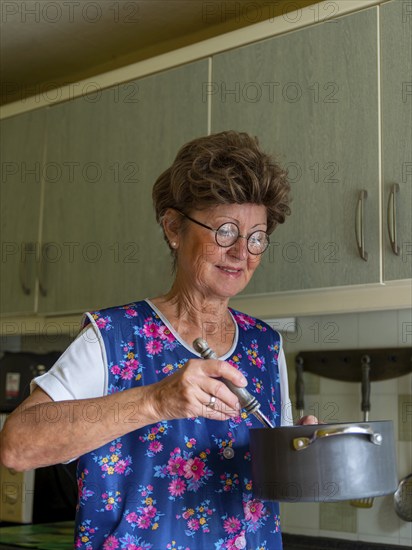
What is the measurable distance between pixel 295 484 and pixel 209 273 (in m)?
0.41

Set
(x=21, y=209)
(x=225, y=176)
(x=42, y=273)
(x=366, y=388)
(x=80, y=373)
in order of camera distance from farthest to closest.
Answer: (x=21, y=209) < (x=42, y=273) < (x=366, y=388) < (x=225, y=176) < (x=80, y=373)

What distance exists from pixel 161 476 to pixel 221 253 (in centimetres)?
41

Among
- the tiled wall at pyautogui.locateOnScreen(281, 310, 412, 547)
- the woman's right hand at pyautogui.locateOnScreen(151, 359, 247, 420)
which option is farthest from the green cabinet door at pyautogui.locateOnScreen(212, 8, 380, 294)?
the woman's right hand at pyautogui.locateOnScreen(151, 359, 247, 420)

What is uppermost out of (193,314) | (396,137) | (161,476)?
(396,137)

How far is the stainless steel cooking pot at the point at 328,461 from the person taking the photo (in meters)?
1.26

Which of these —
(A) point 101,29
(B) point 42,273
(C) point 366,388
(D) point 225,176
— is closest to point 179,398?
(D) point 225,176

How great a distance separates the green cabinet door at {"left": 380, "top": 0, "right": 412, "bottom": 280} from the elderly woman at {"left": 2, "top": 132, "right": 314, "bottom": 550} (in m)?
0.34

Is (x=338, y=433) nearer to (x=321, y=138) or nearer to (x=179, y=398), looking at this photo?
(x=179, y=398)

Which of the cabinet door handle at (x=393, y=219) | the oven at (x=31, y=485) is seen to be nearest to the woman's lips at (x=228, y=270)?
the cabinet door handle at (x=393, y=219)

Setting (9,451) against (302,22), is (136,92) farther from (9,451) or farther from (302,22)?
(9,451)

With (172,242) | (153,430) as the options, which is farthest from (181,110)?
(153,430)

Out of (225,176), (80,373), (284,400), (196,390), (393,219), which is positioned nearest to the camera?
(196,390)

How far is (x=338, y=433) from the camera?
124cm

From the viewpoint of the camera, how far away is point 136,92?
2.43 m
